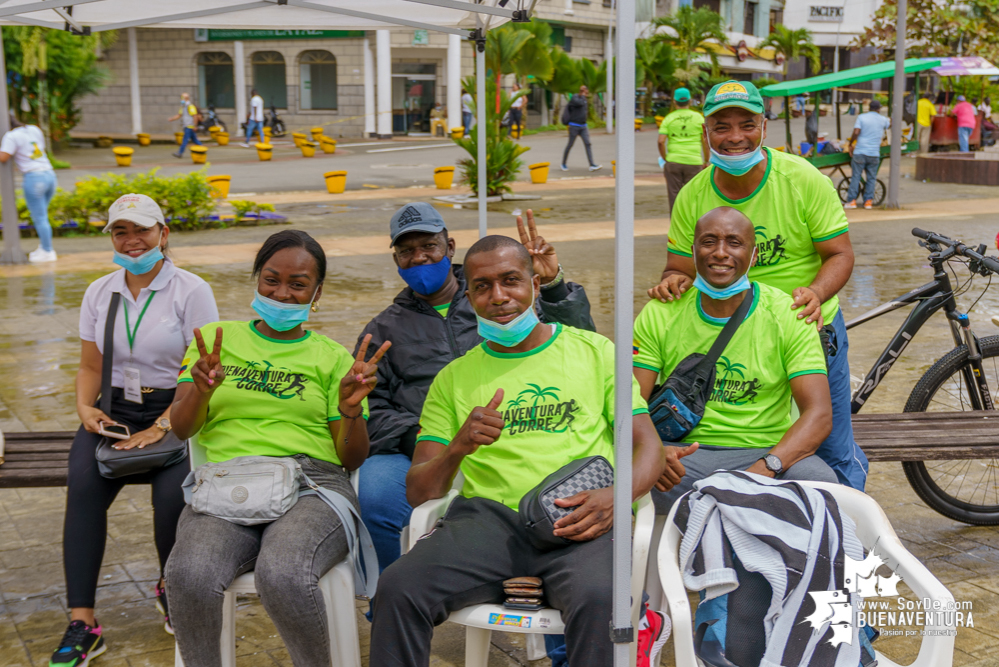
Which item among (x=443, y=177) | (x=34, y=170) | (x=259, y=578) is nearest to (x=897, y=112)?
(x=443, y=177)

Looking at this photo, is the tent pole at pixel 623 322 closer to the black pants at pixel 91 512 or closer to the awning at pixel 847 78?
the black pants at pixel 91 512

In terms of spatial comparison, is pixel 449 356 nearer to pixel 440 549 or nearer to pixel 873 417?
pixel 440 549

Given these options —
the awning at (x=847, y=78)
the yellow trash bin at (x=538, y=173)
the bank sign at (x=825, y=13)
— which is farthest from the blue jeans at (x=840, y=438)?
the bank sign at (x=825, y=13)

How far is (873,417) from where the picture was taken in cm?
402

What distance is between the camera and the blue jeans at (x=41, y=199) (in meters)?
10.9

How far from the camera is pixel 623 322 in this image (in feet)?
7.20

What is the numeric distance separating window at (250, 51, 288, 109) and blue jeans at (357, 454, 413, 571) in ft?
116

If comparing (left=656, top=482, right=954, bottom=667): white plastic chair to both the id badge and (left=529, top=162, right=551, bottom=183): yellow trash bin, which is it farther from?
(left=529, top=162, right=551, bottom=183): yellow trash bin

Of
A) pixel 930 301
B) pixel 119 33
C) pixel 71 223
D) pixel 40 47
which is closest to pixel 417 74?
pixel 119 33

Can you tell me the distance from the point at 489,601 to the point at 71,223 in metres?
12.0

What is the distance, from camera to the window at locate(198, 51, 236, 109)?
3709 cm

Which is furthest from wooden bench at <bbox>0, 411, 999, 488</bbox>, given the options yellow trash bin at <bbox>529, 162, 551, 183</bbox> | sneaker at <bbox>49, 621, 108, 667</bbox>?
yellow trash bin at <bbox>529, 162, 551, 183</bbox>

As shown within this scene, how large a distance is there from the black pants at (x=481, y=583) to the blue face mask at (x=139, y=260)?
1572 millimetres

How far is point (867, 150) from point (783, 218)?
40.8 ft
